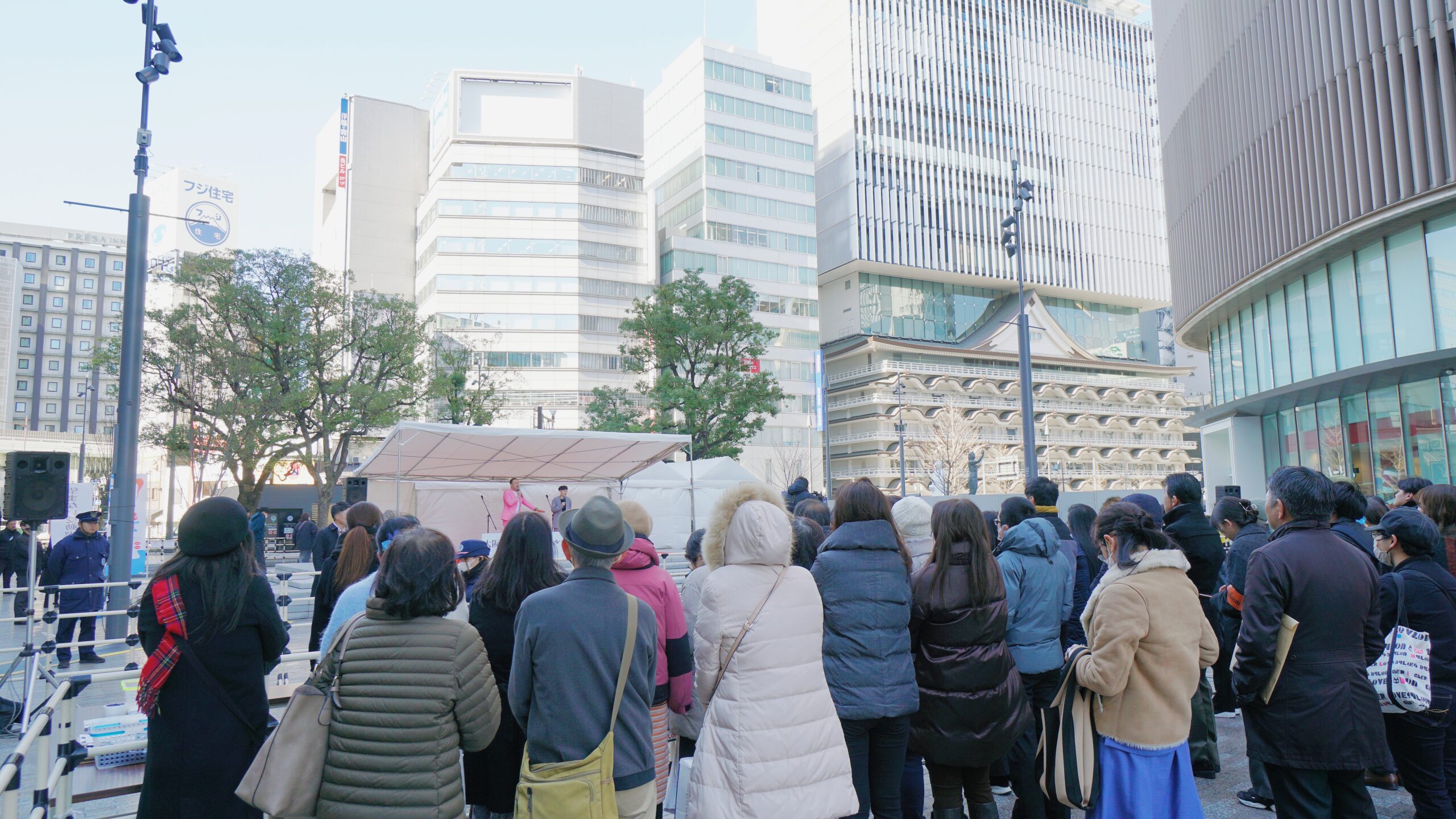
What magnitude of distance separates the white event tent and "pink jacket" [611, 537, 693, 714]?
9.04 m

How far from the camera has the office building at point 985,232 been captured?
216 feet

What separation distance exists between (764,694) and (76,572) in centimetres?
1058

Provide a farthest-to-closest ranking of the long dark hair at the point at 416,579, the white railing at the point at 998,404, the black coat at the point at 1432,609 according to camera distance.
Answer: the white railing at the point at 998,404
the black coat at the point at 1432,609
the long dark hair at the point at 416,579

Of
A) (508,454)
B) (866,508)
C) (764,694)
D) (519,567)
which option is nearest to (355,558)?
(519,567)

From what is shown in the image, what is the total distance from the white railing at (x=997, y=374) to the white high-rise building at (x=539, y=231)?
60.8ft

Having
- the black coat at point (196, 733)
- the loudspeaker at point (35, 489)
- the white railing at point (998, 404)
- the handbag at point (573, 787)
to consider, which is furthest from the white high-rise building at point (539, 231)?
the handbag at point (573, 787)

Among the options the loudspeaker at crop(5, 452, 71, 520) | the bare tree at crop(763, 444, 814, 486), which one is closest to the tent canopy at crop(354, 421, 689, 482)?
the loudspeaker at crop(5, 452, 71, 520)

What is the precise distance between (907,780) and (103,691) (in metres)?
7.99

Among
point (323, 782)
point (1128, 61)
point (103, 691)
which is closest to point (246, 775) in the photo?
point (323, 782)

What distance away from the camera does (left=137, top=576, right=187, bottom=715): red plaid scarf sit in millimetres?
2945

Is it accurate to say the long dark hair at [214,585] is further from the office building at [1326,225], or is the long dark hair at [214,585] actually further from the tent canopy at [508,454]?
the office building at [1326,225]

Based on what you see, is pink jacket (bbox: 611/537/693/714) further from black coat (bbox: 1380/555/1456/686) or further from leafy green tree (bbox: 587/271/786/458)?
leafy green tree (bbox: 587/271/786/458)

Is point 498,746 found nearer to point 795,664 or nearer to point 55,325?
point 795,664

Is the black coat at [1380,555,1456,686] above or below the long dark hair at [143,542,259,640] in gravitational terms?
below
